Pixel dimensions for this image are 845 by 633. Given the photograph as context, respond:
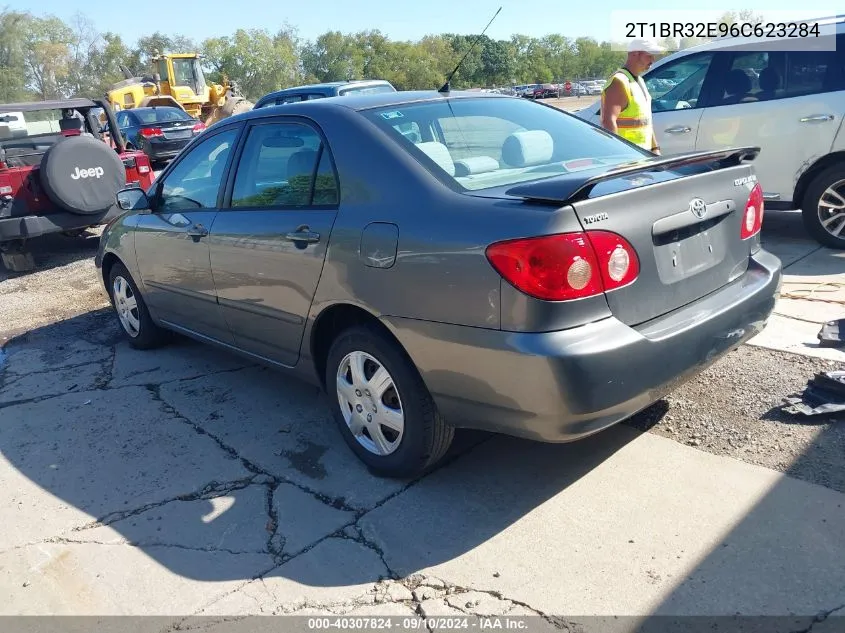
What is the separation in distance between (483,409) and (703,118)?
5.00 meters

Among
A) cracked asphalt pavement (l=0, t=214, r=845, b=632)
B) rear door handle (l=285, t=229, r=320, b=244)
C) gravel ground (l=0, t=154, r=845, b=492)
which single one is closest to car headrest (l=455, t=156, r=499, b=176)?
rear door handle (l=285, t=229, r=320, b=244)

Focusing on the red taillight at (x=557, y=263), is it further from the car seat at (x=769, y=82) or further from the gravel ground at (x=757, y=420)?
the car seat at (x=769, y=82)

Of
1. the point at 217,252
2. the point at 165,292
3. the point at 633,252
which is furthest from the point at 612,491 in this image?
the point at 165,292

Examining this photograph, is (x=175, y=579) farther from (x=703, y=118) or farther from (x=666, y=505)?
(x=703, y=118)

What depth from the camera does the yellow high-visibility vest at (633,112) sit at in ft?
16.9

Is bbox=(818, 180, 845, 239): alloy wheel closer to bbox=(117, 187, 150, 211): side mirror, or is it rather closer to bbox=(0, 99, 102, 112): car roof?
bbox=(117, 187, 150, 211): side mirror

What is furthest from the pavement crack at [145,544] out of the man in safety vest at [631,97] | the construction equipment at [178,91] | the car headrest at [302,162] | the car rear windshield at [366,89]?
the construction equipment at [178,91]

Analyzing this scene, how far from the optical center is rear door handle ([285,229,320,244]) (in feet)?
11.0

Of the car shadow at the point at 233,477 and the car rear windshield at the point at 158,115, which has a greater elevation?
the car rear windshield at the point at 158,115

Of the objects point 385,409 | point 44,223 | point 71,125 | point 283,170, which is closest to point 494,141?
point 283,170

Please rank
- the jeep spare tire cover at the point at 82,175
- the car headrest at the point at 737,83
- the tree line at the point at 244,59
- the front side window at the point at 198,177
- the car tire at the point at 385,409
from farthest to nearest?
the tree line at the point at 244,59
the jeep spare tire cover at the point at 82,175
the car headrest at the point at 737,83
the front side window at the point at 198,177
the car tire at the point at 385,409

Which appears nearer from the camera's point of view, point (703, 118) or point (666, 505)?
point (666, 505)

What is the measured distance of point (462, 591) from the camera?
2592 millimetres

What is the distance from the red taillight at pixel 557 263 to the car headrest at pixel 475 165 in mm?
653
